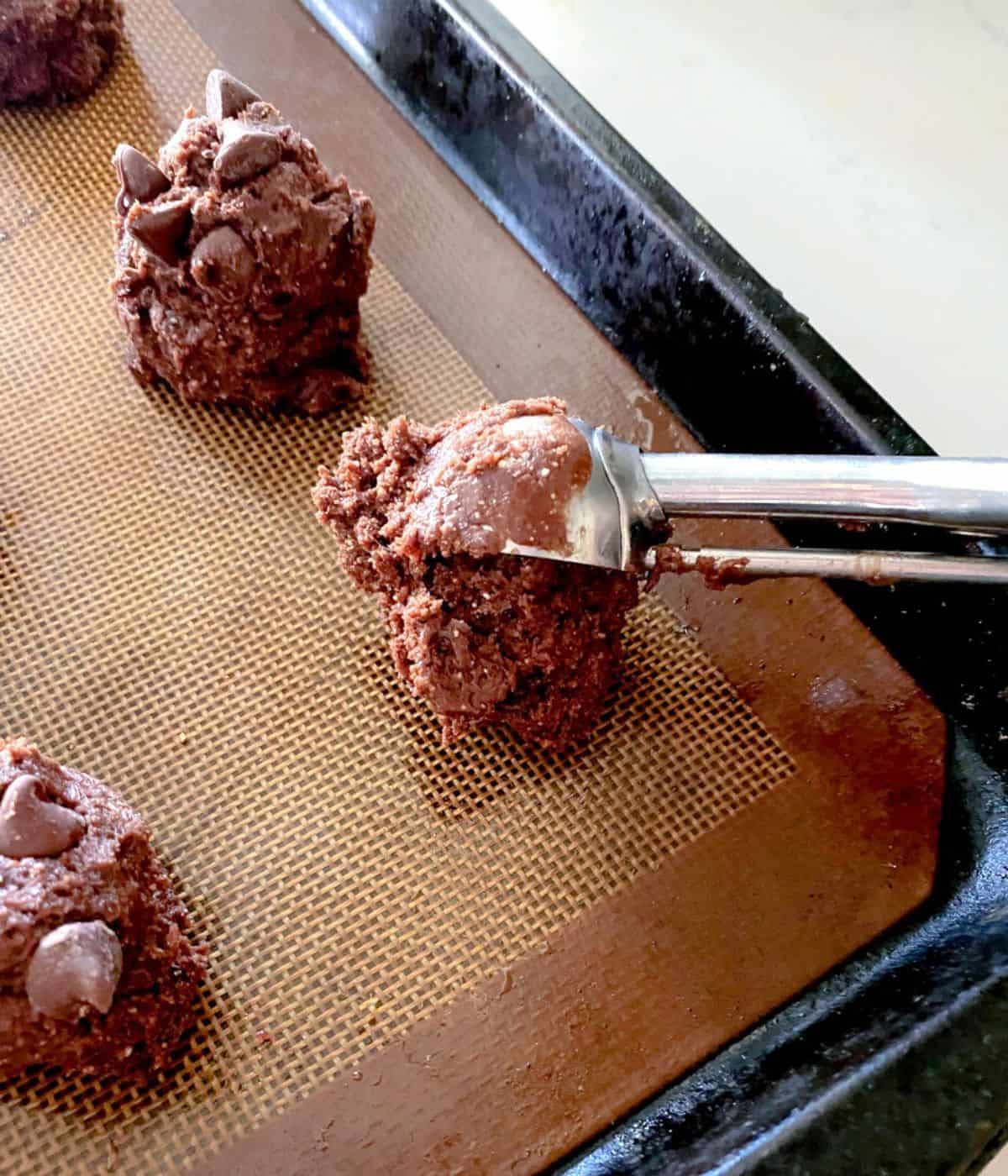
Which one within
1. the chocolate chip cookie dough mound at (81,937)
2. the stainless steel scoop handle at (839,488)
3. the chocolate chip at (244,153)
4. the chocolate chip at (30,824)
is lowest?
the chocolate chip cookie dough mound at (81,937)

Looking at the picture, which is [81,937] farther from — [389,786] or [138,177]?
Answer: [138,177]

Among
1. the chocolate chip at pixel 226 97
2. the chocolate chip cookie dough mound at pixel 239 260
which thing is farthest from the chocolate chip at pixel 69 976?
the chocolate chip at pixel 226 97

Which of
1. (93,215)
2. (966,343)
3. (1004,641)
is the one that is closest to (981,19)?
(966,343)

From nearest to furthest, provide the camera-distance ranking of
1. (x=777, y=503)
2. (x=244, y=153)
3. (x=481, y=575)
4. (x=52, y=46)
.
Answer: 1. (x=777, y=503)
2. (x=481, y=575)
3. (x=244, y=153)
4. (x=52, y=46)

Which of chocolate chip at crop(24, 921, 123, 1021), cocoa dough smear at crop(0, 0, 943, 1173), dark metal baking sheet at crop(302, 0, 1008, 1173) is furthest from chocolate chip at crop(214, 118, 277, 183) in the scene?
chocolate chip at crop(24, 921, 123, 1021)

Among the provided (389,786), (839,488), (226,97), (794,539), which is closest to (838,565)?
(839,488)

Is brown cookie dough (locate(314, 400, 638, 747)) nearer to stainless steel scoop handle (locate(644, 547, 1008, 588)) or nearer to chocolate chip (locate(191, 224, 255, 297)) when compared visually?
stainless steel scoop handle (locate(644, 547, 1008, 588))

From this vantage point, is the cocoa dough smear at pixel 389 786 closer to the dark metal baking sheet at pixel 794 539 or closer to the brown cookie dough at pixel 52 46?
the dark metal baking sheet at pixel 794 539
